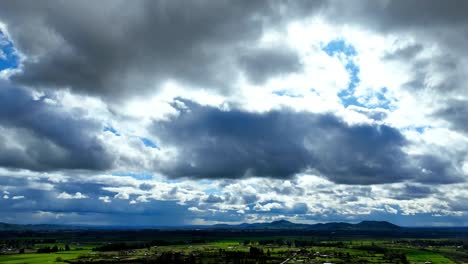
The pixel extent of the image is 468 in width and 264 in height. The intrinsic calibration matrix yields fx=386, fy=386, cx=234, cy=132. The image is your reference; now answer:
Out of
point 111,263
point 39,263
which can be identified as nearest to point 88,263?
point 111,263

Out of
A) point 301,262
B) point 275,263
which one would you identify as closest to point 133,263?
point 275,263

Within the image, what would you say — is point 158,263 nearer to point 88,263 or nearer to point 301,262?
point 88,263

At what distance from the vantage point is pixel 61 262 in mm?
195125

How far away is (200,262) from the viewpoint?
19738cm

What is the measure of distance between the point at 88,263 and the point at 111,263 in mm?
10999

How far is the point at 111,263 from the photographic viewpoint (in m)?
195

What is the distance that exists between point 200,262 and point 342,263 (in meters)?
72.5

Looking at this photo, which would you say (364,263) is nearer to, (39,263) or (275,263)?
(275,263)

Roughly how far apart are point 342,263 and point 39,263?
15111 centimetres

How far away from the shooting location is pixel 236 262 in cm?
19788

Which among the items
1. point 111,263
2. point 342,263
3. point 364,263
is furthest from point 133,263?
point 364,263

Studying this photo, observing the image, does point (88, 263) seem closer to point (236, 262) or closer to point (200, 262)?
point (200, 262)

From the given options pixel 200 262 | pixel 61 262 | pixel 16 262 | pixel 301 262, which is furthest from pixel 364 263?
pixel 16 262

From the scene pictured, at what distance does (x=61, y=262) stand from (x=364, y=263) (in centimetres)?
15456
